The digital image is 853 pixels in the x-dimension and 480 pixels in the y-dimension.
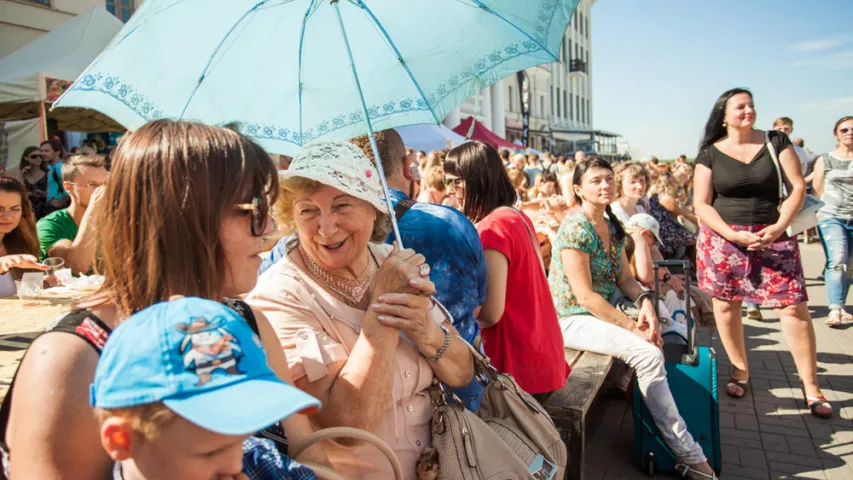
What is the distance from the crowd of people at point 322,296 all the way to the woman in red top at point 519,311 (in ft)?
0.03

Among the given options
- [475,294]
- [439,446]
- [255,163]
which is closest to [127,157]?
[255,163]

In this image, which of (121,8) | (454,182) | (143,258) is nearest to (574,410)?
(454,182)

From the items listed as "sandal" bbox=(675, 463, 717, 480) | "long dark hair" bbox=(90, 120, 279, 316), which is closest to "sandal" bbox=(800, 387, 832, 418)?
"sandal" bbox=(675, 463, 717, 480)

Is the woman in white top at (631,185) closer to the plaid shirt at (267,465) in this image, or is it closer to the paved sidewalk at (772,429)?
the paved sidewalk at (772,429)

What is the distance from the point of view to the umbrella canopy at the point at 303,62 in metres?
1.96

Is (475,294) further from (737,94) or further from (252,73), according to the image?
(737,94)

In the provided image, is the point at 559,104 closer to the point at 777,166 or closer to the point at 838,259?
the point at 838,259

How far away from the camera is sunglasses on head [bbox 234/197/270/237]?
4.25ft

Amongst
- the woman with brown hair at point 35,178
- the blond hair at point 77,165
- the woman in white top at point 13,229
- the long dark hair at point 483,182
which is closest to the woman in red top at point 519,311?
the long dark hair at point 483,182

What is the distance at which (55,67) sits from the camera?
8.65m

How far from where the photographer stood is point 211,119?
6.58ft

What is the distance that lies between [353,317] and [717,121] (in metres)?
3.62

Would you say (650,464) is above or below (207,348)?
below

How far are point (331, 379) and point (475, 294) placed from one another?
2.60 feet
